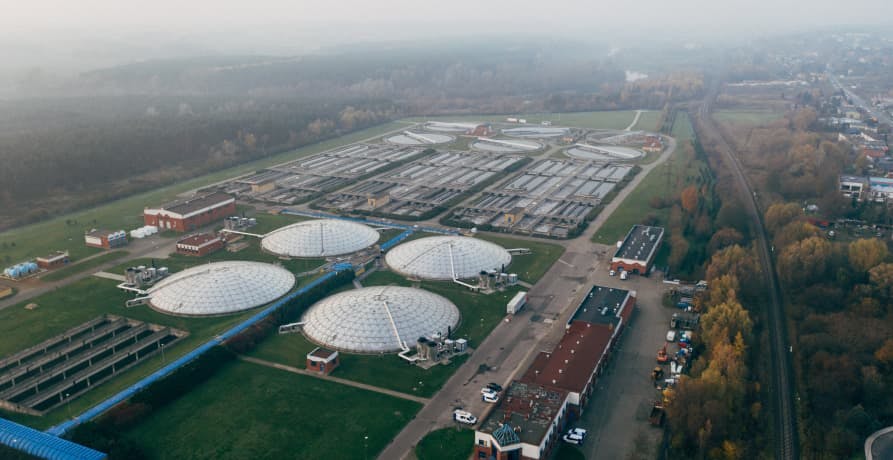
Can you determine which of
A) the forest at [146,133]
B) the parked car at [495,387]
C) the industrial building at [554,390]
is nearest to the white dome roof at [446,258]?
the industrial building at [554,390]

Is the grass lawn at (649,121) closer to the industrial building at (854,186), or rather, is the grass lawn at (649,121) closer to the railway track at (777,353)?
the railway track at (777,353)

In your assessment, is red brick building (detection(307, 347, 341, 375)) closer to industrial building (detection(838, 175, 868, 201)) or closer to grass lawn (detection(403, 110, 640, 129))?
industrial building (detection(838, 175, 868, 201))

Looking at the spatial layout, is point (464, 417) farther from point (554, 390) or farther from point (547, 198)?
point (547, 198)

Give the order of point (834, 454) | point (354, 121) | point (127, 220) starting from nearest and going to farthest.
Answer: point (834, 454) < point (127, 220) < point (354, 121)

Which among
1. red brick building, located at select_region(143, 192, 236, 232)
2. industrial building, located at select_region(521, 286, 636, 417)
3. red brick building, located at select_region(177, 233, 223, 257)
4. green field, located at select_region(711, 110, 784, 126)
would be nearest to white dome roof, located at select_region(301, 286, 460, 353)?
industrial building, located at select_region(521, 286, 636, 417)

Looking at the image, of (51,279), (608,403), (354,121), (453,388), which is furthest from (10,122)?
(608,403)

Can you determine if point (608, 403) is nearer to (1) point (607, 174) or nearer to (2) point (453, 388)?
(2) point (453, 388)
